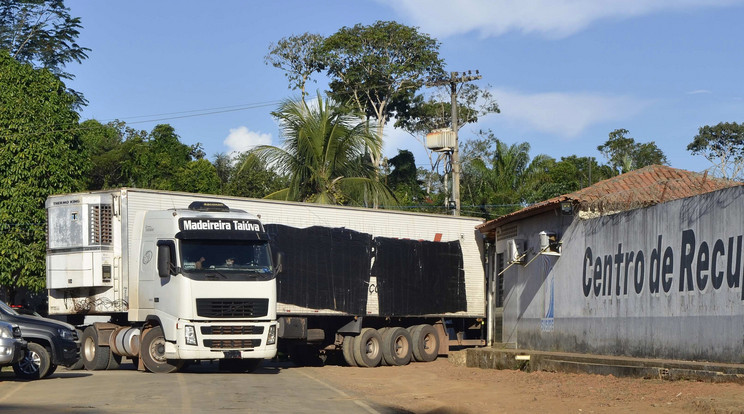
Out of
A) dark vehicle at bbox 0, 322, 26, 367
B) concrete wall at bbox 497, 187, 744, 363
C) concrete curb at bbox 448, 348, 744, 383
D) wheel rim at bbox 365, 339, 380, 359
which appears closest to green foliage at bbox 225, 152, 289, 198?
wheel rim at bbox 365, 339, 380, 359

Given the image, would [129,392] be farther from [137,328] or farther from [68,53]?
[68,53]

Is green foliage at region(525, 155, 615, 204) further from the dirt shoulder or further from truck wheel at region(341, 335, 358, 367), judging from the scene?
the dirt shoulder

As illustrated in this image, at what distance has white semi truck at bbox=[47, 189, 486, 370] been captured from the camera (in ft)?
64.0

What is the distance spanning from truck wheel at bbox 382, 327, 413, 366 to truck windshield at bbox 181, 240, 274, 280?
219 inches

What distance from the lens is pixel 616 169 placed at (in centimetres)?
5206

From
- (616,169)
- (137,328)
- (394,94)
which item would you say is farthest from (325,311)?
(616,169)

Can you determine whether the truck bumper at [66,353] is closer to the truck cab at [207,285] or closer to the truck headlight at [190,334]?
the truck cab at [207,285]

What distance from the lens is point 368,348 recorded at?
24.5m

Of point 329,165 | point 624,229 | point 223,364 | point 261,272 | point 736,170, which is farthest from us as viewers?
point 329,165

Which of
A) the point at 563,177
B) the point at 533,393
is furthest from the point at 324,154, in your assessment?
the point at 563,177

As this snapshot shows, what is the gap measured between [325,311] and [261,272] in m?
3.64

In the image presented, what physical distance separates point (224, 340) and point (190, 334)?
0.73m

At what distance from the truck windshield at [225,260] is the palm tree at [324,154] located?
10975 mm

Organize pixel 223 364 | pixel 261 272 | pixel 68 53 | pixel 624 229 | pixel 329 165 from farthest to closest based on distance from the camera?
pixel 68 53
pixel 329 165
pixel 223 364
pixel 261 272
pixel 624 229
